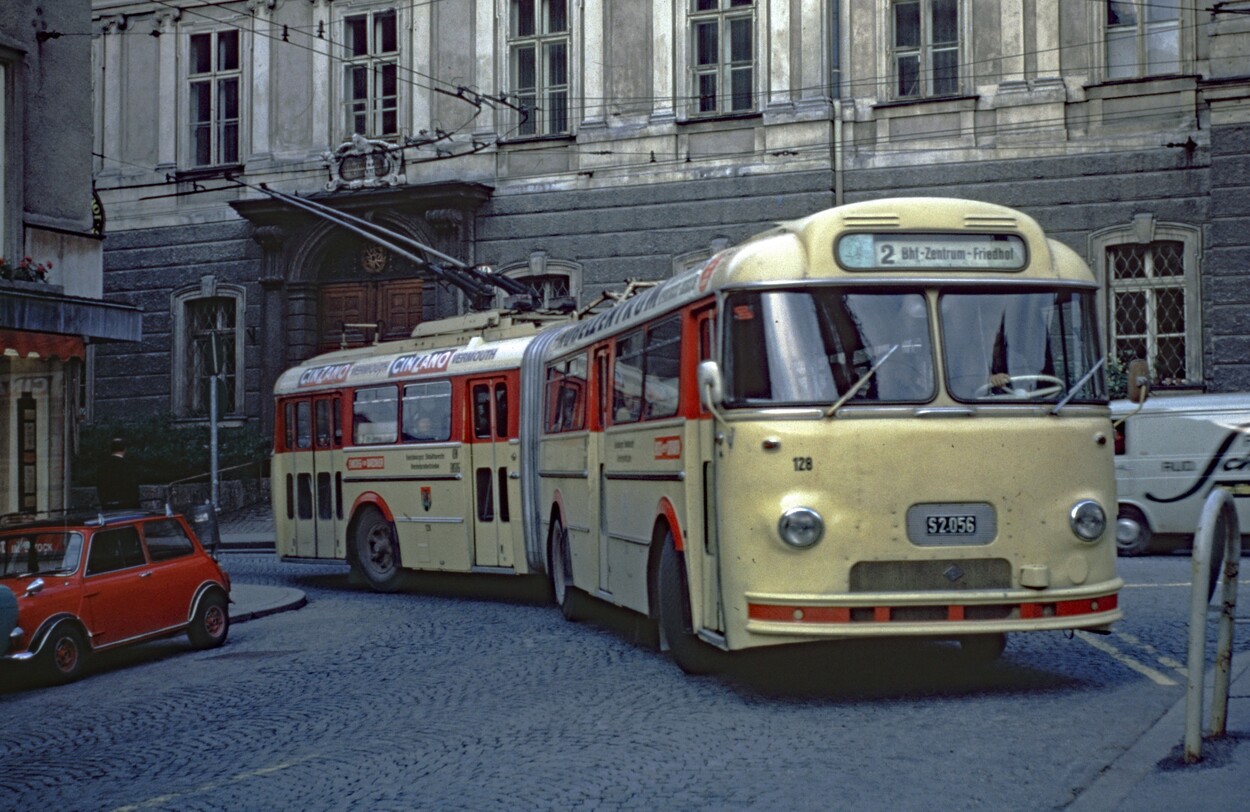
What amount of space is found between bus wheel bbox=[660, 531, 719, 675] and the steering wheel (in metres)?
2.28

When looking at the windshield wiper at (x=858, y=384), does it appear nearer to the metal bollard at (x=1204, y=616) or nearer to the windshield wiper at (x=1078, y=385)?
the windshield wiper at (x=1078, y=385)

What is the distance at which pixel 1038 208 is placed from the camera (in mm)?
26859

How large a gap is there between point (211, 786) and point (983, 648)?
17.0 feet

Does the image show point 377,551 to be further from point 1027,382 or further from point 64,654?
point 1027,382

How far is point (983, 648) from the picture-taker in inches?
439

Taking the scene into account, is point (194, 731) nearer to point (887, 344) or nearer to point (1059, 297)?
point (887, 344)

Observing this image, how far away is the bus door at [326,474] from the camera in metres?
19.8

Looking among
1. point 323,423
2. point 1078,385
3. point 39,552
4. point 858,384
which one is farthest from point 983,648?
point 323,423

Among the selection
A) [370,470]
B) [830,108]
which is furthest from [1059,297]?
[830,108]

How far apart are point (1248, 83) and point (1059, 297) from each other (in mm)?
16839

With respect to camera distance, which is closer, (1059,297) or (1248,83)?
A: (1059,297)

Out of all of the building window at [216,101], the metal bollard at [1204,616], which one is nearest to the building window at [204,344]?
the building window at [216,101]

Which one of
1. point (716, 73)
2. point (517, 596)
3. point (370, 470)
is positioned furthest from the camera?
point (716, 73)

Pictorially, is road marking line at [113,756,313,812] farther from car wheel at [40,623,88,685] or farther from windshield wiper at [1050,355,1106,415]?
car wheel at [40,623,88,685]
